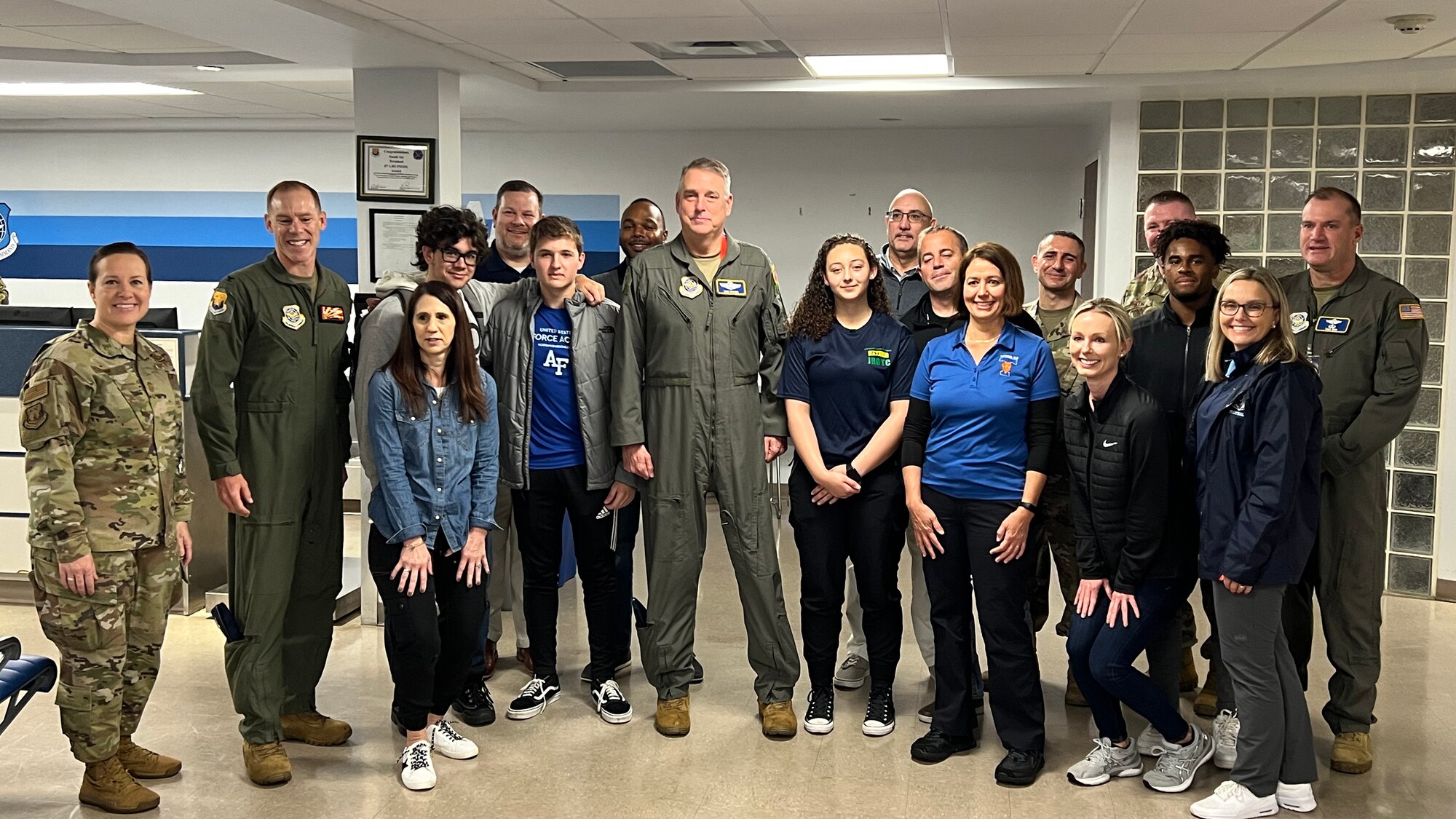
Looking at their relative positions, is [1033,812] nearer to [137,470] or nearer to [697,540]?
[697,540]

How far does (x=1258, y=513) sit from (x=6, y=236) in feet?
28.8

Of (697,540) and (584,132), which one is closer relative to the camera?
(697,540)

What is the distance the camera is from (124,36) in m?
5.02

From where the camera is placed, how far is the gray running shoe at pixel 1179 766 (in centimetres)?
342

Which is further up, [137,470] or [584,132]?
[584,132]

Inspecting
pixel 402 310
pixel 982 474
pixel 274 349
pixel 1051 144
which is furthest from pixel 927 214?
pixel 1051 144

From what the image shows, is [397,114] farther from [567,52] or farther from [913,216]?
[913,216]

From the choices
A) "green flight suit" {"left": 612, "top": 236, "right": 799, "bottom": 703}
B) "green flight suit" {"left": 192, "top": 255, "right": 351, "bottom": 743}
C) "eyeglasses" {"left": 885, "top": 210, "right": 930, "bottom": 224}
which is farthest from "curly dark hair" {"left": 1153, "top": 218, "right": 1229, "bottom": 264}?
"green flight suit" {"left": 192, "top": 255, "right": 351, "bottom": 743}

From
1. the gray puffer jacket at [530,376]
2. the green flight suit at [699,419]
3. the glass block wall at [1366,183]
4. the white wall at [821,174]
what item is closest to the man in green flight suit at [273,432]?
the gray puffer jacket at [530,376]

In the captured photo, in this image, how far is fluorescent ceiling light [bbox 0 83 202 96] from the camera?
21.6ft

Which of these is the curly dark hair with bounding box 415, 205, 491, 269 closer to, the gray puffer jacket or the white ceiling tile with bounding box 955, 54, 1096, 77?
the gray puffer jacket

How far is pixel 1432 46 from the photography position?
4684mm

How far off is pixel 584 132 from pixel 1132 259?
3647 mm

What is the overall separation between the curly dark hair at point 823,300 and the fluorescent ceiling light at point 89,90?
449 cm
